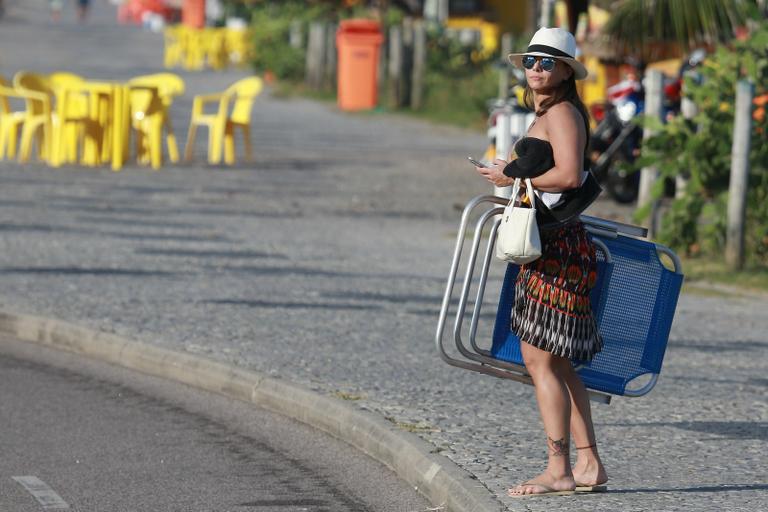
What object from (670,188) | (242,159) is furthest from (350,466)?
(242,159)

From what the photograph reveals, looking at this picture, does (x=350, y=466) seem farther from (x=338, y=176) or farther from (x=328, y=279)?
(x=338, y=176)

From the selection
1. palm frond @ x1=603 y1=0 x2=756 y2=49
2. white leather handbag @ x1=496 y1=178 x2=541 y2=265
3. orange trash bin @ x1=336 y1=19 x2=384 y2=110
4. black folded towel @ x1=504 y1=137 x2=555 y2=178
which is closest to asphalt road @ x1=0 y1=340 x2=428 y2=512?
white leather handbag @ x1=496 y1=178 x2=541 y2=265

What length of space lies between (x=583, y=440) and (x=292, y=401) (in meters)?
2.27

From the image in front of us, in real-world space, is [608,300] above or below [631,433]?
above

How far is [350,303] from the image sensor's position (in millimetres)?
11484


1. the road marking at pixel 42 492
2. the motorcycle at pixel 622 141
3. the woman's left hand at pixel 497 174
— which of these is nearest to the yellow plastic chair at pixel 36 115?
the motorcycle at pixel 622 141

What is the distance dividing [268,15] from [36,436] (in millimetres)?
42346

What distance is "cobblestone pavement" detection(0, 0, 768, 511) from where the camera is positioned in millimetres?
7270

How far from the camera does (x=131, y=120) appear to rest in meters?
21.6

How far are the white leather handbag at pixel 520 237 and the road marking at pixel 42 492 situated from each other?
2.00m

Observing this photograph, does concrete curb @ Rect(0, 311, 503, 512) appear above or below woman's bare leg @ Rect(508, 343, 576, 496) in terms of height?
below

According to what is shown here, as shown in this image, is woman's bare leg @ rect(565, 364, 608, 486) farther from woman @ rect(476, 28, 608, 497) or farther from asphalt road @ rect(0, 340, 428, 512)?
asphalt road @ rect(0, 340, 428, 512)

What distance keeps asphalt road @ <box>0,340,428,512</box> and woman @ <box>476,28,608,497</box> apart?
2.56 ft

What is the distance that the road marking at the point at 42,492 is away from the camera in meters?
6.54
